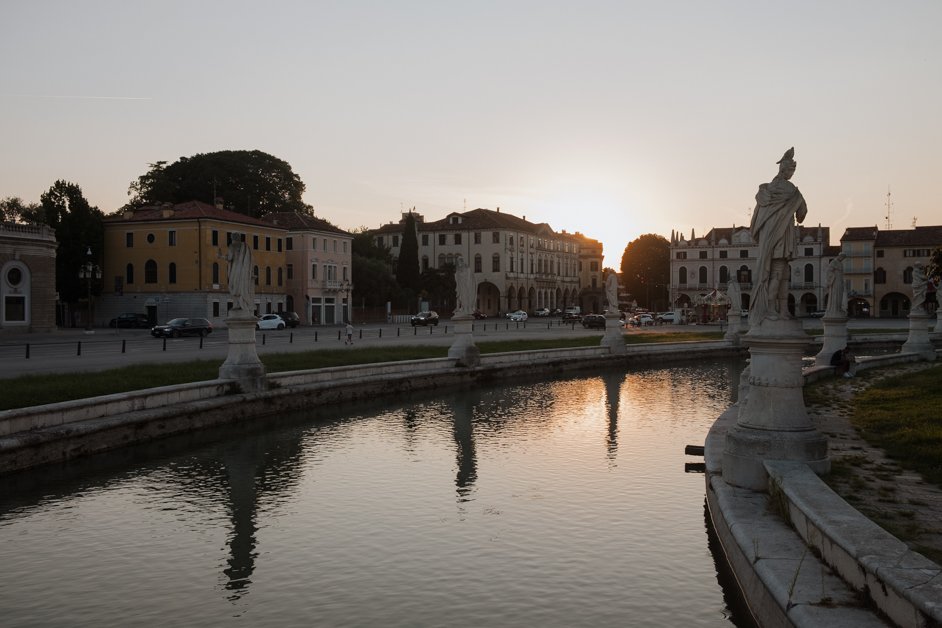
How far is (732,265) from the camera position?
10300 centimetres

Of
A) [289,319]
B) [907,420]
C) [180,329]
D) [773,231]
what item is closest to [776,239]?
[773,231]

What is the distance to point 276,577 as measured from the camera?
354 inches

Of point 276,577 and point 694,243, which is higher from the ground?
point 694,243

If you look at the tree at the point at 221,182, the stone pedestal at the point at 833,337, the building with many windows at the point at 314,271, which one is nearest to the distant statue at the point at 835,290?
the stone pedestal at the point at 833,337

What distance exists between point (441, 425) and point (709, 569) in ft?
35.8

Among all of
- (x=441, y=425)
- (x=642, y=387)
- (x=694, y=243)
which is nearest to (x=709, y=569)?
(x=441, y=425)

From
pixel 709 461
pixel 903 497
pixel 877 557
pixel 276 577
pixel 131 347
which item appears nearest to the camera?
pixel 877 557

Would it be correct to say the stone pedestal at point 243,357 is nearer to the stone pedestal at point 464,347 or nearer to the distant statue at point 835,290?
the stone pedestal at point 464,347

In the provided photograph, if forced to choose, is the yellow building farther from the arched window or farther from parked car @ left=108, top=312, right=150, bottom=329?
parked car @ left=108, top=312, right=150, bottom=329

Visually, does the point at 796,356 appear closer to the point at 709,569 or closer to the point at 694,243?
the point at 709,569

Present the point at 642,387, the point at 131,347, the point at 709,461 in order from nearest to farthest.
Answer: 1. the point at 709,461
2. the point at 642,387
3. the point at 131,347

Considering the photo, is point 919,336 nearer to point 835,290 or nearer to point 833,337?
point 835,290

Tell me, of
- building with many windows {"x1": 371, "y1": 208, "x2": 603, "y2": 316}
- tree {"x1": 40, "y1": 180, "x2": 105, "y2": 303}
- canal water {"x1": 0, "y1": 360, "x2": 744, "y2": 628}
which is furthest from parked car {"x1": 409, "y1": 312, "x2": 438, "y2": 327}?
canal water {"x1": 0, "y1": 360, "x2": 744, "y2": 628}

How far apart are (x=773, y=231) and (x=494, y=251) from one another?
96287mm
